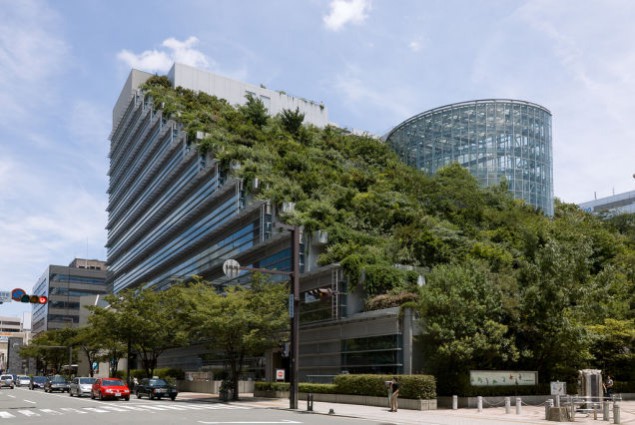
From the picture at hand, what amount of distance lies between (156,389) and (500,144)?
5239cm

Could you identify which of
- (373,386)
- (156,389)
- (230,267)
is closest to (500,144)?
(373,386)

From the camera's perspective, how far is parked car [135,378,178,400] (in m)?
41.4

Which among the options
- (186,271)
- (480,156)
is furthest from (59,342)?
(480,156)

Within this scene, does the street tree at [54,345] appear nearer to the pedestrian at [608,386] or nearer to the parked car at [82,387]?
the parked car at [82,387]

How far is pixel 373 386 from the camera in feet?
111

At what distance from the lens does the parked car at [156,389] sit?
41.4 metres

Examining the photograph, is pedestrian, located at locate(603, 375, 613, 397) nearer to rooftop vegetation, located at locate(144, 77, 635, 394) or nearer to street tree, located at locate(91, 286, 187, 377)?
rooftop vegetation, located at locate(144, 77, 635, 394)

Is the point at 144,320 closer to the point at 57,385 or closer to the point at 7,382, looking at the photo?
the point at 57,385

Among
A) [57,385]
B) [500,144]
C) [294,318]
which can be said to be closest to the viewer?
[294,318]

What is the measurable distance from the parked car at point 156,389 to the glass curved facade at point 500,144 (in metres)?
47.7

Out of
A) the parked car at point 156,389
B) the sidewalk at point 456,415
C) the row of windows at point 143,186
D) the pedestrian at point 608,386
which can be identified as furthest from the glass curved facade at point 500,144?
the parked car at point 156,389

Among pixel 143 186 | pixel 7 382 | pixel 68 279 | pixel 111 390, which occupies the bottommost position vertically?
pixel 7 382

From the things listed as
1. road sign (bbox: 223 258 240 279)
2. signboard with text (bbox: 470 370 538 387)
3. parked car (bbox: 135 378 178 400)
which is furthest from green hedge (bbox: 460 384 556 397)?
parked car (bbox: 135 378 178 400)

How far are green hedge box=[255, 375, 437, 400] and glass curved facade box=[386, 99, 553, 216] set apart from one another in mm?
44709
